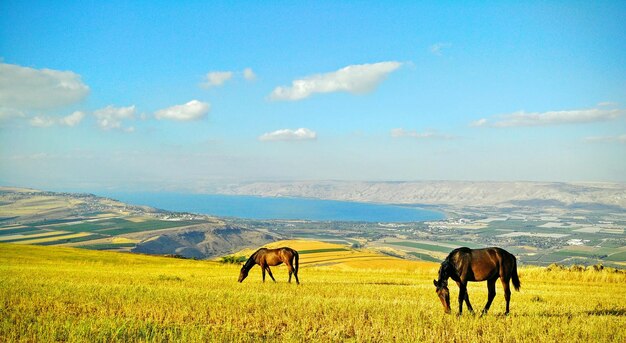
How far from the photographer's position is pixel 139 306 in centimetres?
1196

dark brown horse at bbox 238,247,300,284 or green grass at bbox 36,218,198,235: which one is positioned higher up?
dark brown horse at bbox 238,247,300,284

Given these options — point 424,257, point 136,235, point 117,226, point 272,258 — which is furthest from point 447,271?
point 117,226

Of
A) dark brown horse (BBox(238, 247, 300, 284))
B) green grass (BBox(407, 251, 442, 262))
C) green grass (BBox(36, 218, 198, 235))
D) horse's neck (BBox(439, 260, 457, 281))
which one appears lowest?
green grass (BBox(407, 251, 442, 262))

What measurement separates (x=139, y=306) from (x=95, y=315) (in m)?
1.40

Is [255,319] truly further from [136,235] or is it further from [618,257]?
[136,235]

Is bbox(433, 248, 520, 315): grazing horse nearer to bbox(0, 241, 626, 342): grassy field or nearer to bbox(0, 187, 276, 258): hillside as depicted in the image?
bbox(0, 241, 626, 342): grassy field

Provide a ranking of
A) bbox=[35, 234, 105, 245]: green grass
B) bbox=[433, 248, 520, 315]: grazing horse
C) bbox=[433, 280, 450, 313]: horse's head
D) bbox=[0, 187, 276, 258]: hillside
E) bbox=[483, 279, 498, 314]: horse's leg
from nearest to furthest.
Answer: bbox=[433, 280, 450, 313]: horse's head < bbox=[483, 279, 498, 314]: horse's leg < bbox=[433, 248, 520, 315]: grazing horse < bbox=[35, 234, 105, 245]: green grass < bbox=[0, 187, 276, 258]: hillside

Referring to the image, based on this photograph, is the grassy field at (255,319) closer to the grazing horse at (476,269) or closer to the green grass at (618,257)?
the grazing horse at (476,269)

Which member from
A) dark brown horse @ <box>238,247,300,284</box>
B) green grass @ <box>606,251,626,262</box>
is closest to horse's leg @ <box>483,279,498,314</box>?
dark brown horse @ <box>238,247,300,284</box>

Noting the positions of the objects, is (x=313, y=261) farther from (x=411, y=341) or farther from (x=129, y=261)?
(x=411, y=341)

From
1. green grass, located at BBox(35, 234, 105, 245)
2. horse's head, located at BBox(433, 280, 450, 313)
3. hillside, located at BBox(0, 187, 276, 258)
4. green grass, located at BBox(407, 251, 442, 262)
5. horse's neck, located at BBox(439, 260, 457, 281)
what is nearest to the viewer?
horse's head, located at BBox(433, 280, 450, 313)

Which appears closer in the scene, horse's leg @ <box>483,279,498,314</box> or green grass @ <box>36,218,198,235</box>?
horse's leg @ <box>483,279,498,314</box>

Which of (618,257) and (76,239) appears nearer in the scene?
(618,257)

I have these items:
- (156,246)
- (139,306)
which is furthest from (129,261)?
(156,246)
